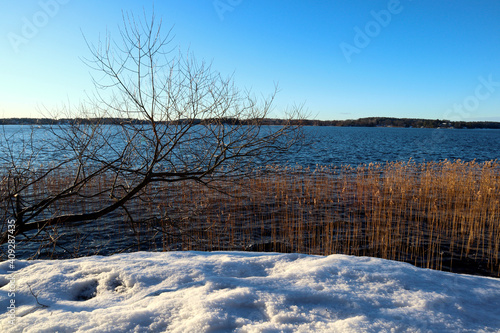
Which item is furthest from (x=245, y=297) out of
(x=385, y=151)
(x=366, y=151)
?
(x=385, y=151)

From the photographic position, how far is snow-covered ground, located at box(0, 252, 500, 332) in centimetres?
182

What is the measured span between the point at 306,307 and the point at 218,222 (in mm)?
5969

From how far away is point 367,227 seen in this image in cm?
754

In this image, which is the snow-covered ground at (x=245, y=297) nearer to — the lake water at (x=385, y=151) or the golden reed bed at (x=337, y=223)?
the golden reed bed at (x=337, y=223)

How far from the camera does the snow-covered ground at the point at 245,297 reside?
5.97 ft

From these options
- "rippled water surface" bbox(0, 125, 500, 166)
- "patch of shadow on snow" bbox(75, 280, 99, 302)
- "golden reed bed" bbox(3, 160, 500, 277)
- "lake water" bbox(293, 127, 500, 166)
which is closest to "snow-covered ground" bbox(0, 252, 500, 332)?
"patch of shadow on snow" bbox(75, 280, 99, 302)

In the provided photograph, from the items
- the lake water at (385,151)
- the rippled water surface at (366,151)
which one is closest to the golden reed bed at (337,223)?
the rippled water surface at (366,151)

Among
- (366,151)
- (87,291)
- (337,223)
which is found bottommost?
(337,223)

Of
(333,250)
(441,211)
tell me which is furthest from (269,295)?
(441,211)

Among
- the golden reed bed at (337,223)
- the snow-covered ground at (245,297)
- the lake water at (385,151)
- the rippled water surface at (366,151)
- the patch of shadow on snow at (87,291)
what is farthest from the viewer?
the lake water at (385,151)

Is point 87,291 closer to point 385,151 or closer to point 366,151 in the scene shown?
point 366,151

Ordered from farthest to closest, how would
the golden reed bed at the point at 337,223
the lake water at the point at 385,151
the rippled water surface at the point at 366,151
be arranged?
the lake water at the point at 385,151, the rippled water surface at the point at 366,151, the golden reed bed at the point at 337,223

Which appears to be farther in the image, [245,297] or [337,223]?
[337,223]

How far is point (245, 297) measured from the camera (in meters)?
2.08
